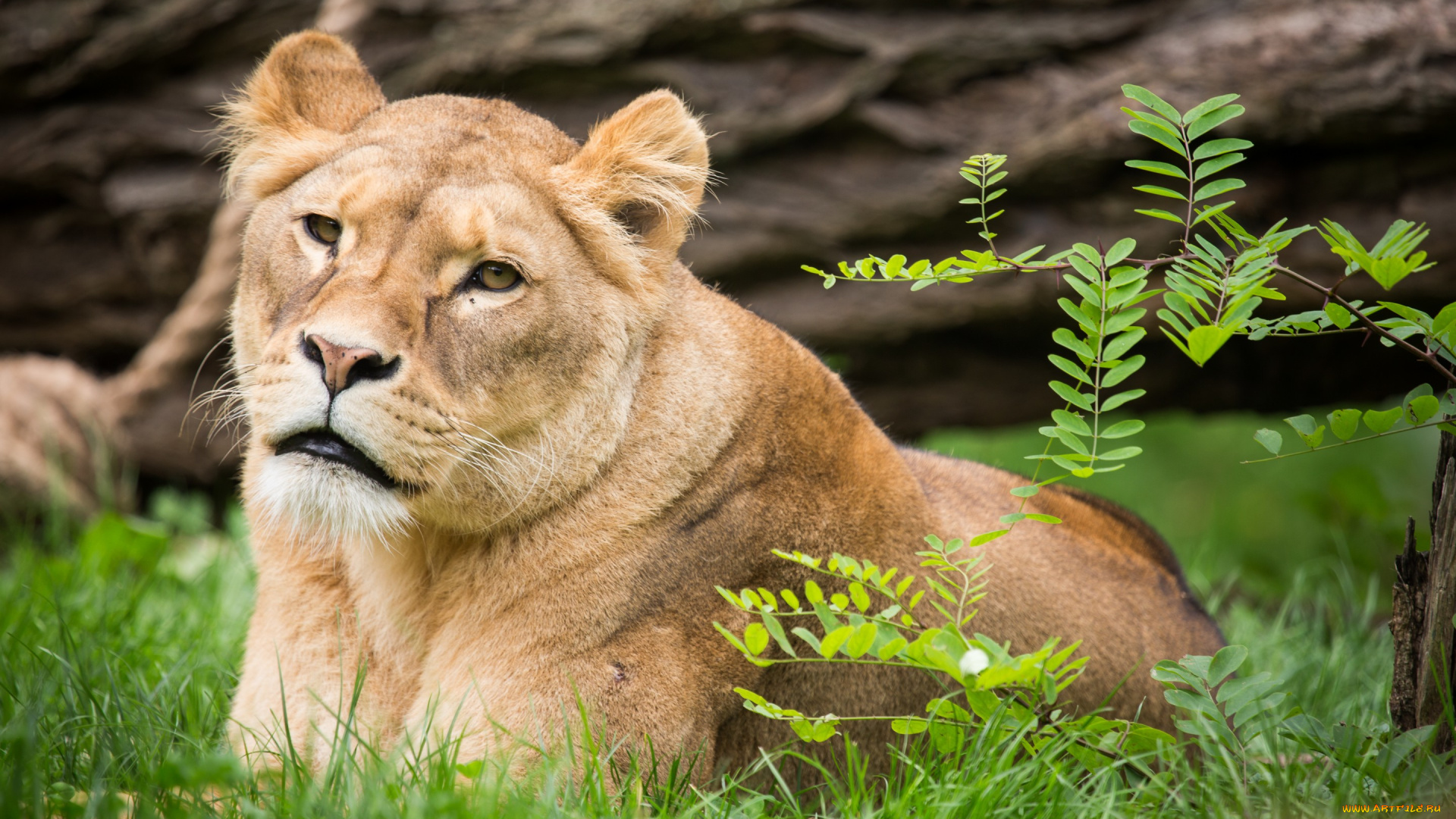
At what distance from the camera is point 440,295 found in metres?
2.71

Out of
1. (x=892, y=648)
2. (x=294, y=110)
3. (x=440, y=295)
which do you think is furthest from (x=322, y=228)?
(x=892, y=648)

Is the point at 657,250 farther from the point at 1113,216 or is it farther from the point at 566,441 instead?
the point at 1113,216

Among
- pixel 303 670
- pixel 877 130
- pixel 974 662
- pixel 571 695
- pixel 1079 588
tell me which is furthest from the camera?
pixel 877 130

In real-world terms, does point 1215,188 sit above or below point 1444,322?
above

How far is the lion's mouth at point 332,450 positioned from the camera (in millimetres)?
2547

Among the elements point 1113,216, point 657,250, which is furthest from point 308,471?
point 1113,216

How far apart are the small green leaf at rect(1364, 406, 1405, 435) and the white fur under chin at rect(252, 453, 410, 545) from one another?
213cm

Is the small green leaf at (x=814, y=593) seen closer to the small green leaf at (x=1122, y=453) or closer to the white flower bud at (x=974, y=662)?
the white flower bud at (x=974, y=662)

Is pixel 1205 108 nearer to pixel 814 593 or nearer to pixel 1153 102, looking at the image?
pixel 1153 102

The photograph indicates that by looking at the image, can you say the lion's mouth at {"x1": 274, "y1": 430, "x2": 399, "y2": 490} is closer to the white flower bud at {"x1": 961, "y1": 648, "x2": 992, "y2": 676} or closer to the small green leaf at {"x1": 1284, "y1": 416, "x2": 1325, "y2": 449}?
the white flower bud at {"x1": 961, "y1": 648, "x2": 992, "y2": 676}

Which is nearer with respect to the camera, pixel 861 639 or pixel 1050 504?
pixel 861 639

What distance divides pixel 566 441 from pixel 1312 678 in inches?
120

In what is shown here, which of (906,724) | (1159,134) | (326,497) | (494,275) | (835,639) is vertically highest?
(1159,134)

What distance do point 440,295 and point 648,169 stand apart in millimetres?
698
